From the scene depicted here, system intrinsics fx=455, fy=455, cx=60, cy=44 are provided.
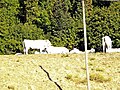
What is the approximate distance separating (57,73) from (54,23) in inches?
1736

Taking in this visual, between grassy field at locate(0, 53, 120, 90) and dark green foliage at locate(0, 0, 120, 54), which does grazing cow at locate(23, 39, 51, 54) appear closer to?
grassy field at locate(0, 53, 120, 90)

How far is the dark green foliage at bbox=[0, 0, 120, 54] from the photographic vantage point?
63656mm

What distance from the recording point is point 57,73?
84.0 ft

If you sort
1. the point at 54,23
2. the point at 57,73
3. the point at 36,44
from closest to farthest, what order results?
1. the point at 57,73
2. the point at 36,44
3. the point at 54,23

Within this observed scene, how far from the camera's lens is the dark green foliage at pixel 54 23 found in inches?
2506

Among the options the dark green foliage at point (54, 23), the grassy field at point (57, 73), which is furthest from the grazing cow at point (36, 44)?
the dark green foliage at point (54, 23)

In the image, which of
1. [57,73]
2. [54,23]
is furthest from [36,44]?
[54,23]

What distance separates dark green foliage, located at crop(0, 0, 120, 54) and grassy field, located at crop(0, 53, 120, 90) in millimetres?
33168

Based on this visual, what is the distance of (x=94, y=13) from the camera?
229ft

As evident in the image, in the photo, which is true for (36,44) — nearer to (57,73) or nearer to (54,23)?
(57,73)

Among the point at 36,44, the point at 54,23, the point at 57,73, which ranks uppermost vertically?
the point at 54,23

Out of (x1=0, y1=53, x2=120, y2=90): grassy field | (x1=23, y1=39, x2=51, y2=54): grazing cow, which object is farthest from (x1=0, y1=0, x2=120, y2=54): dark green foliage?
(x1=0, y1=53, x2=120, y2=90): grassy field

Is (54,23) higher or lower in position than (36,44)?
higher

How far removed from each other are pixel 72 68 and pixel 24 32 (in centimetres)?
3871
